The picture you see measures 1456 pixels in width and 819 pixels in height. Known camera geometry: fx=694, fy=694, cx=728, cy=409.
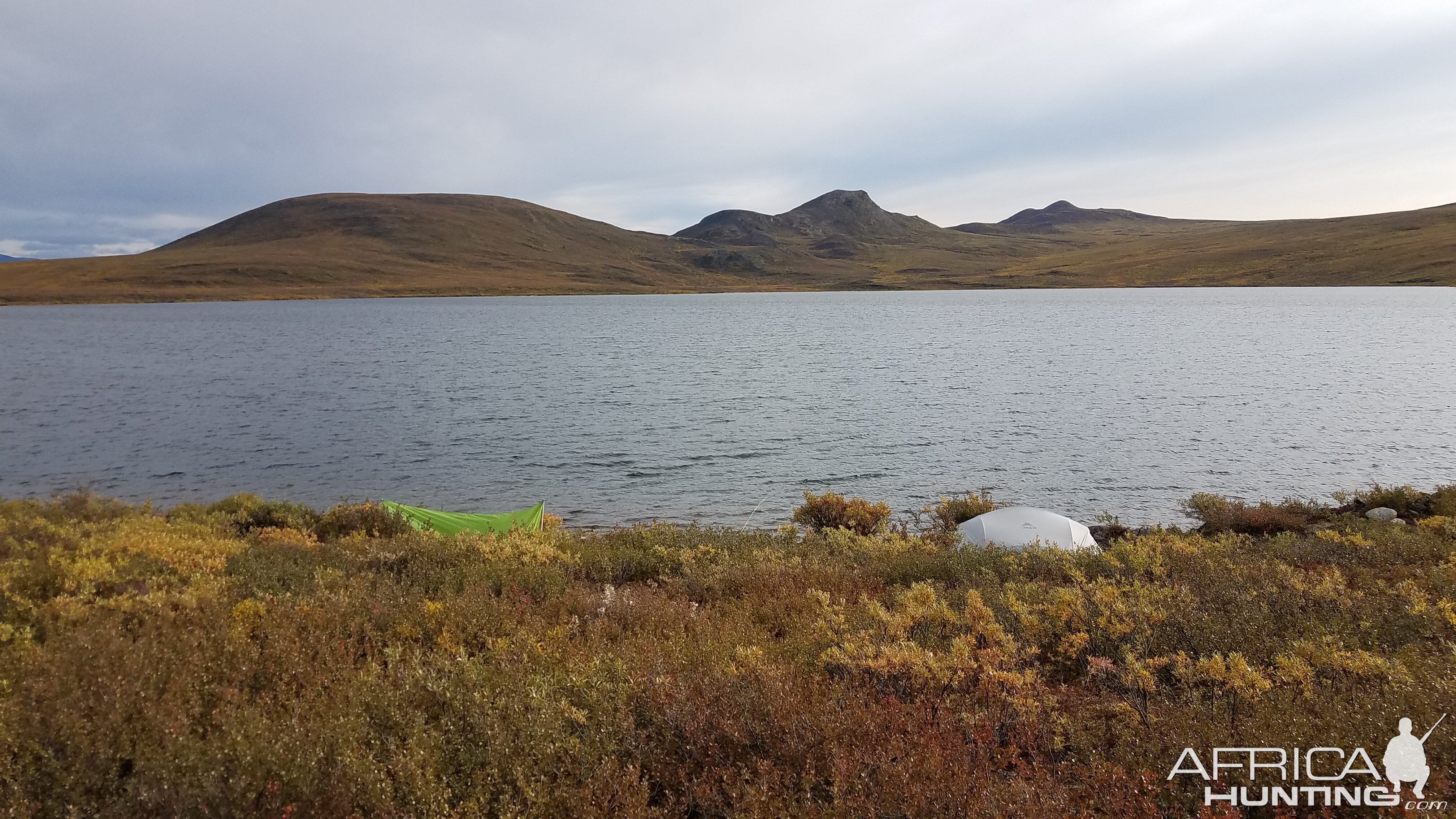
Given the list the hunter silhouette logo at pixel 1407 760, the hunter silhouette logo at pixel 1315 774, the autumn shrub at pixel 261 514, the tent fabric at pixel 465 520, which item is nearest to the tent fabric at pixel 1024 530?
the hunter silhouette logo at pixel 1407 760

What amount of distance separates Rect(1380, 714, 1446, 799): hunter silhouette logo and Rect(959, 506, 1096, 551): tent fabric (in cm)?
1016

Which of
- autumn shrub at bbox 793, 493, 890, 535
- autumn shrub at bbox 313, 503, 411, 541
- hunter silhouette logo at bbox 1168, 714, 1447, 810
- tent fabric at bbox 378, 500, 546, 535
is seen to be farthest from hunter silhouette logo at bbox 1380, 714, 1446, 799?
autumn shrub at bbox 313, 503, 411, 541

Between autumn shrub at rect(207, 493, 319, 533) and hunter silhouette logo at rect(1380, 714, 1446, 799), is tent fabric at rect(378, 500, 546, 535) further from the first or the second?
hunter silhouette logo at rect(1380, 714, 1446, 799)

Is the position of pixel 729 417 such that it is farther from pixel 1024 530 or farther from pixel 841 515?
pixel 1024 530

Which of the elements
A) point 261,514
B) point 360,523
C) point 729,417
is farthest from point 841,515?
point 729,417

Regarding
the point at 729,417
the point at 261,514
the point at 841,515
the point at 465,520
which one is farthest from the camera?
the point at 729,417

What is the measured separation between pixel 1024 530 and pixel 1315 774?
1155cm

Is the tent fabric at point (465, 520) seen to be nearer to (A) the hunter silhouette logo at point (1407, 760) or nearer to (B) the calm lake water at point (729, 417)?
(B) the calm lake water at point (729, 417)

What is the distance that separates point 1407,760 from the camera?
5070 millimetres

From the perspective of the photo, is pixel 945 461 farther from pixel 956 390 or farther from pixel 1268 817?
pixel 1268 817

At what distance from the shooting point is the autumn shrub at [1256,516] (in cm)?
1881

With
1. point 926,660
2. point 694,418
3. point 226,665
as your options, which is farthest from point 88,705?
point 694,418

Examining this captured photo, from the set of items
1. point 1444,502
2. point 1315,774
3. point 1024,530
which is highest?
point 1315,774

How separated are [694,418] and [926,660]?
30250 mm
